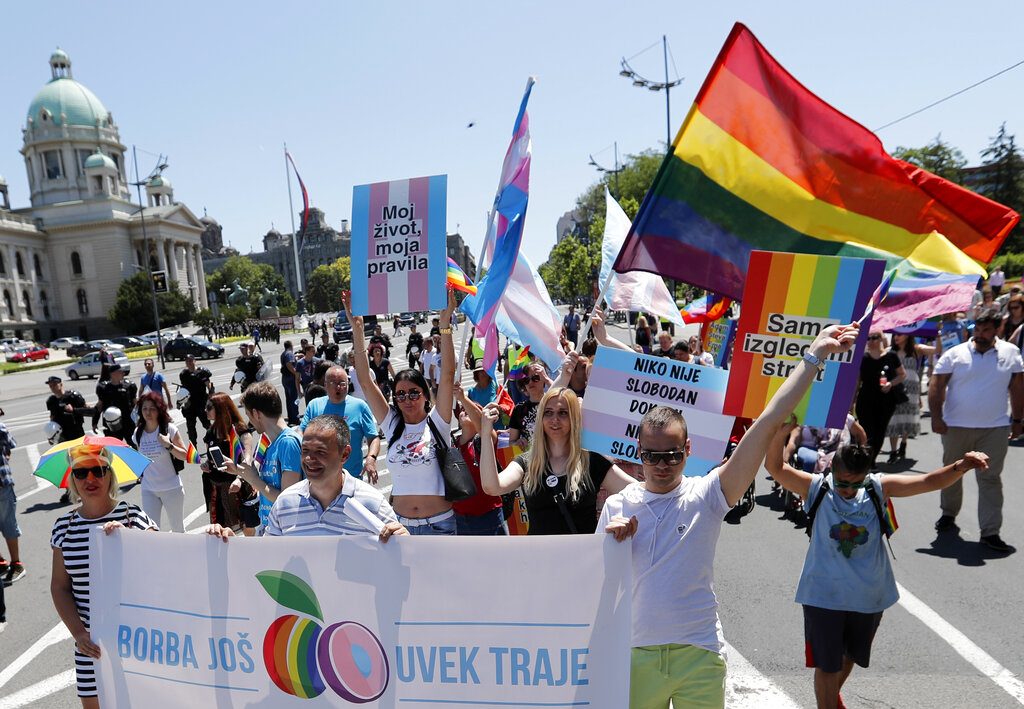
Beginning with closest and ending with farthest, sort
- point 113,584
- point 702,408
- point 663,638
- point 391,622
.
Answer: point 663,638
point 391,622
point 113,584
point 702,408

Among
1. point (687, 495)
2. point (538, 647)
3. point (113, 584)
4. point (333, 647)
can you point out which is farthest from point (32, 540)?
point (687, 495)

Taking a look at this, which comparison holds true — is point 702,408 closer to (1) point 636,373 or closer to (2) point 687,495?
(1) point 636,373

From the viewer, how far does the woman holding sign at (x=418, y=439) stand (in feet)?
14.2

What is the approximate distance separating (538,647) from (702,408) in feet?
5.99

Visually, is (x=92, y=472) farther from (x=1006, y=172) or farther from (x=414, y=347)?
(x=1006, y=172)

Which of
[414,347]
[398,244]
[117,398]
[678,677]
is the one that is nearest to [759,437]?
[678,677]

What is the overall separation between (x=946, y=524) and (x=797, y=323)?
13.4ft

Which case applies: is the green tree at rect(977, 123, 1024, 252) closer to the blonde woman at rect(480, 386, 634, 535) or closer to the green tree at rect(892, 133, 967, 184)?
the green tree at rect(892, 133, 967, 184)

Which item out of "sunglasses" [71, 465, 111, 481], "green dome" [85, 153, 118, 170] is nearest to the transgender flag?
"sunglasses" [71, 465, 111, 481]

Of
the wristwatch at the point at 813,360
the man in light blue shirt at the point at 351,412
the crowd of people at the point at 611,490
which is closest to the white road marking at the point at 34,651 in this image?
the crowd of people at the point at 611,490

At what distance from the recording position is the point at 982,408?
20.0ft

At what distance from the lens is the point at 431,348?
14336 mm

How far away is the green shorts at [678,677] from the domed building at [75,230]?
8794 centimetres

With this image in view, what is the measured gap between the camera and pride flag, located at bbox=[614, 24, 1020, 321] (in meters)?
4.19
